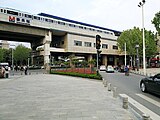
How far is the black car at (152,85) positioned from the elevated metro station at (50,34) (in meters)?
39.8

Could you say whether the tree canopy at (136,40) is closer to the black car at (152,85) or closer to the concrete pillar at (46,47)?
the concrete pillar at (46,47)

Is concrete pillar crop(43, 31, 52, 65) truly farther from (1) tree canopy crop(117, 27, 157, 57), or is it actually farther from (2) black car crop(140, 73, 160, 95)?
(2) black car crop(140, 73, 160, 95)

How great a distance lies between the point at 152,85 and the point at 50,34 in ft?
155

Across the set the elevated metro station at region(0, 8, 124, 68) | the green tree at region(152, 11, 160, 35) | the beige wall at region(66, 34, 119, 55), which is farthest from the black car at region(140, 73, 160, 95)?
the beige wall at region(66, 34, 119, 55)

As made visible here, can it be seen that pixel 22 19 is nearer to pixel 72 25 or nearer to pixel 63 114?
pixel 72 25

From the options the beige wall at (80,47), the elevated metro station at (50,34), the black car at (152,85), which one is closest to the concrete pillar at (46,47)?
the elevated metro station at (50,34)

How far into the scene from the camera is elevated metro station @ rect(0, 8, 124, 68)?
46.9 meters

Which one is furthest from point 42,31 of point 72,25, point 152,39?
point 152,39

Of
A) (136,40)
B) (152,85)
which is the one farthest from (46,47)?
(152,85)

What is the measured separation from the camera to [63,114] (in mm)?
6738

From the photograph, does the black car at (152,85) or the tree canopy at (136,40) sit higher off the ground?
the tree canopy at (136,40)

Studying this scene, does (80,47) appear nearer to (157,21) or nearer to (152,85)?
(157,21)

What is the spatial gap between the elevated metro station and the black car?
39808mm

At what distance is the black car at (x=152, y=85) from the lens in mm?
10383
